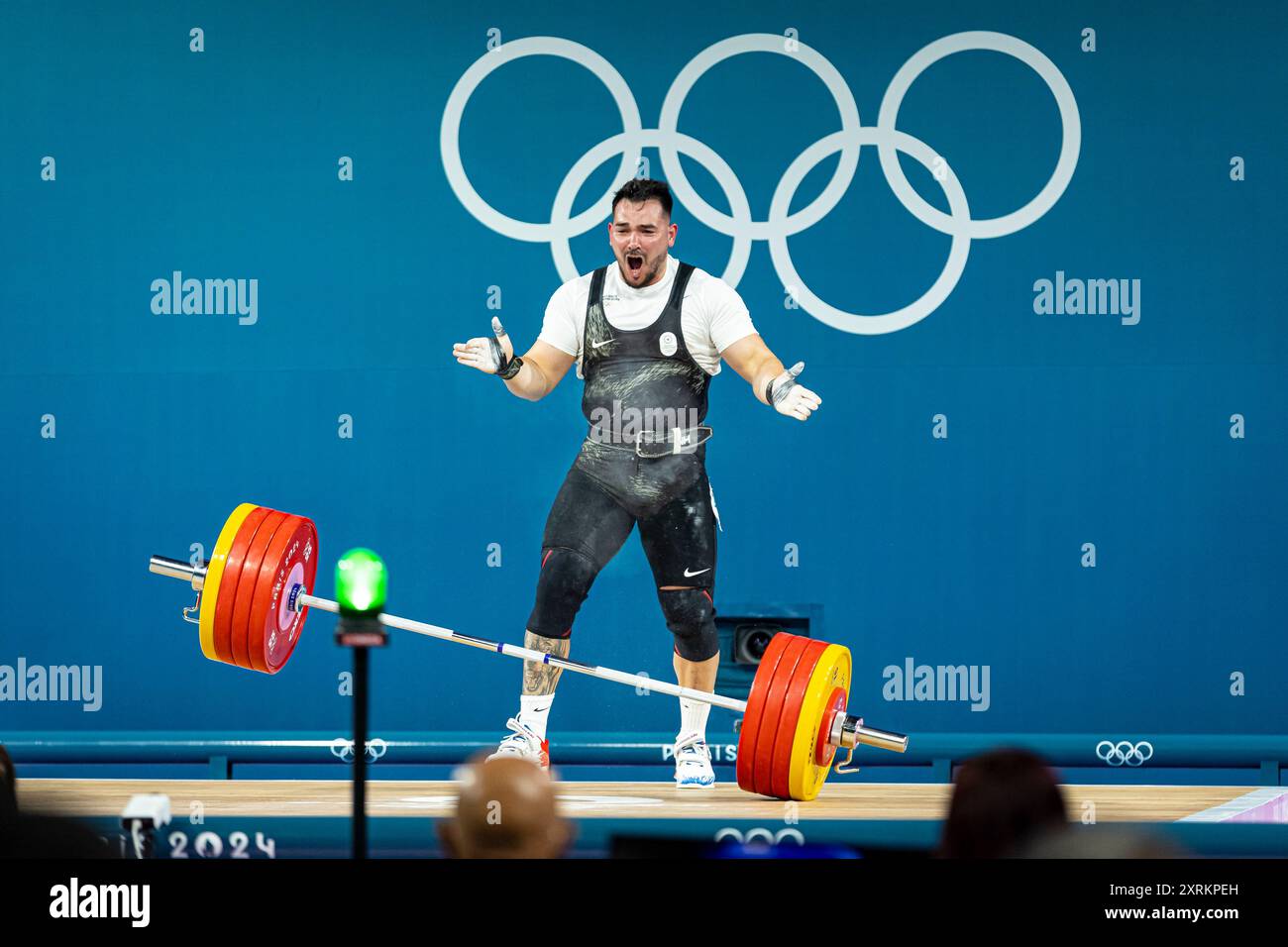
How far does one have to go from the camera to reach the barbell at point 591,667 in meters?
3.94

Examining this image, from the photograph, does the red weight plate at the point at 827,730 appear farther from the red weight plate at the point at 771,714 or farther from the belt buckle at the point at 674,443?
the belt buckle at the point at 674,443

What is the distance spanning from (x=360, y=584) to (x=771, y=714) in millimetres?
1986

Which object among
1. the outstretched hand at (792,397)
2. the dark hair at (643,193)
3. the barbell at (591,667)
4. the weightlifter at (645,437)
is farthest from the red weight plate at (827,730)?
the dark hair at (643,193)

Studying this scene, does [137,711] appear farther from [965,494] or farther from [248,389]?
[965,494]

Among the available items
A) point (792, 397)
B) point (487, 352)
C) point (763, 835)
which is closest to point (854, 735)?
point (763, 835)

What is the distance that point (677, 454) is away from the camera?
4457 mm

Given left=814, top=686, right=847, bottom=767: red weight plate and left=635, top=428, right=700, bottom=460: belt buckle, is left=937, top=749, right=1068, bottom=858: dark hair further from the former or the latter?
left=635, top=428, right=700, bottom=460: belt buckle

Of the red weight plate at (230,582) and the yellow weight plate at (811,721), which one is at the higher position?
the red weight plate at (230,582)

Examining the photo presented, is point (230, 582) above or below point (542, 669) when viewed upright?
above

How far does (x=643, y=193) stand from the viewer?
446 centimetres

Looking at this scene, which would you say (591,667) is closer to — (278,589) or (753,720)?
(753,720)

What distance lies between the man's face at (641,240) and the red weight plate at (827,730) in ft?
4.62
